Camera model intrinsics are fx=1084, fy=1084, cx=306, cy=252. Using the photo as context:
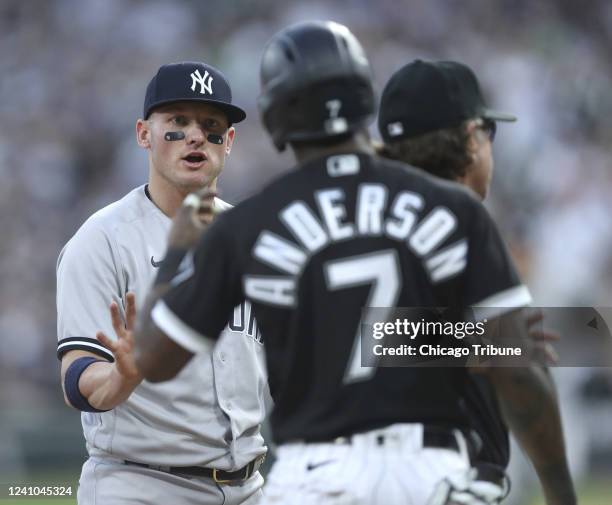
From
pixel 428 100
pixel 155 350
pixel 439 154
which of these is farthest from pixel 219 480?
pixel 428 100

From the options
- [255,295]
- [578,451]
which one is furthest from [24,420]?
[255,295]

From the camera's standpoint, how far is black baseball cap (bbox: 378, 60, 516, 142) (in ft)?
11.8

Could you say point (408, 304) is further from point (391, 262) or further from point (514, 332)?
point (514, 332)

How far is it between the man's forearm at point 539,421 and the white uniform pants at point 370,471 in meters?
0.30

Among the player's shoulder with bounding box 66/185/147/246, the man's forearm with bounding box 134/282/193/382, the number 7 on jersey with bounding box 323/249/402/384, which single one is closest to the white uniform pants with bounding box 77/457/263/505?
the player's shoulder with bounding box 66/185/147/246

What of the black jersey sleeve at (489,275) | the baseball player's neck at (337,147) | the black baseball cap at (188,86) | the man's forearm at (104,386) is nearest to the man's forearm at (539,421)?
the black jersey sleeve at (489,275)

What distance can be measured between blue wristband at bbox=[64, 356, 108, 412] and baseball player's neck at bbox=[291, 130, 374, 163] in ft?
5.07

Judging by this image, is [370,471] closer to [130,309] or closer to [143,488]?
[130,309]

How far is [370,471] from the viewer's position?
275 cm

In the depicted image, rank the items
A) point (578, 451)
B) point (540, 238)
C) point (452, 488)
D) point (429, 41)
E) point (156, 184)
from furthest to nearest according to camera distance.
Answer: point (429, 41), point (540, 238), point (578, 451), point (156, 184), point (452, 488)

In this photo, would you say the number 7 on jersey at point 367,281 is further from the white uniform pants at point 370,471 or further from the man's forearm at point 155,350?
the man's forearm at point 155,350

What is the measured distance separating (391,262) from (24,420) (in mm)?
8213

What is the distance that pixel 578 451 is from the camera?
10.1 meters

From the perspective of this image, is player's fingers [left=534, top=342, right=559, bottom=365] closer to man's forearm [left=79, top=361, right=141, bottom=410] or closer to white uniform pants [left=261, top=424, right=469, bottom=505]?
white uniform pants [left=261, top=424, right=469, bottom=505]
